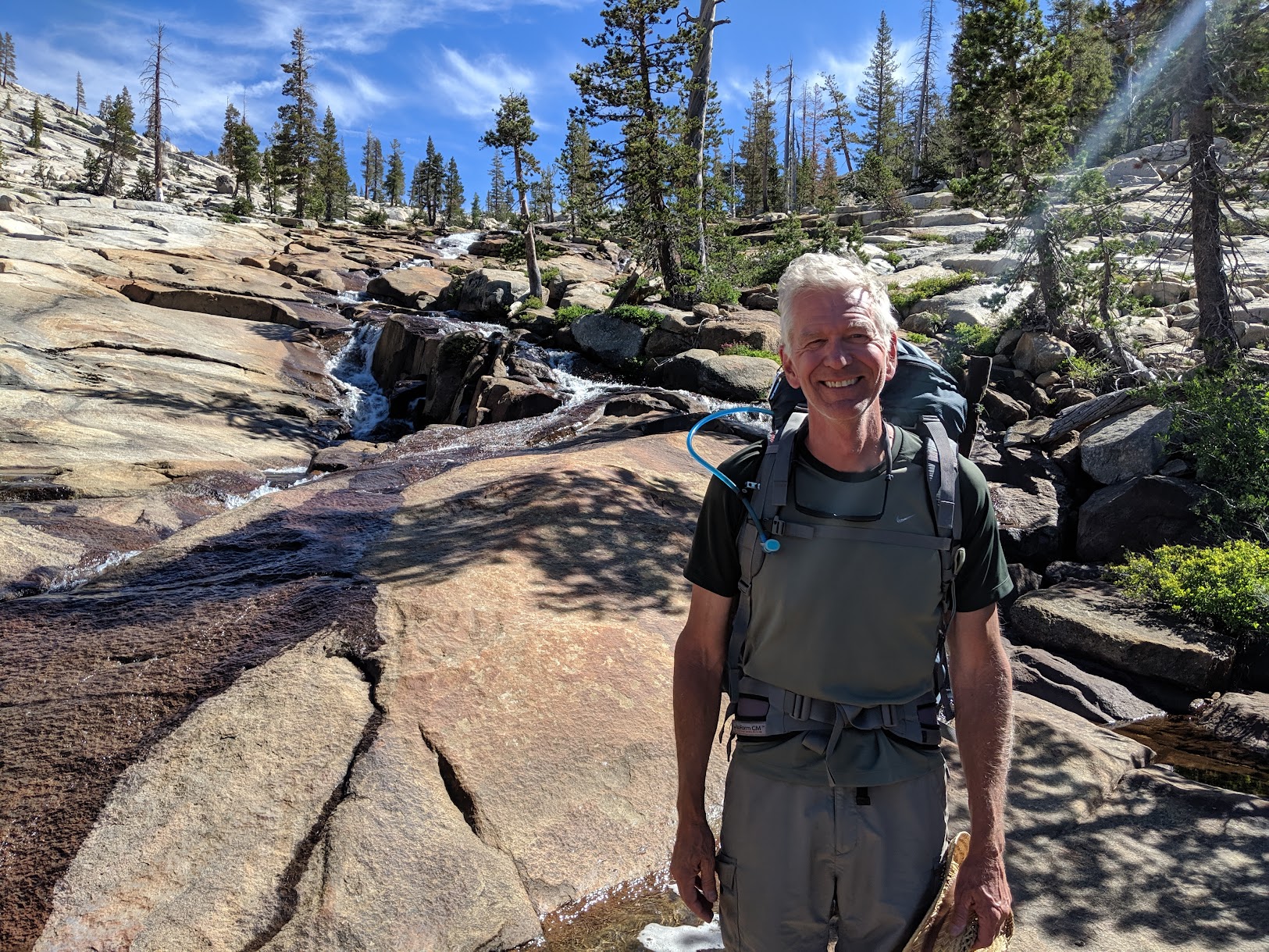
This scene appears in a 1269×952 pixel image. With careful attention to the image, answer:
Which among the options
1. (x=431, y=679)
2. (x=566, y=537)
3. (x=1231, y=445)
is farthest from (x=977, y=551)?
(x=1231, y=445)

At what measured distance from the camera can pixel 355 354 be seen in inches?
797

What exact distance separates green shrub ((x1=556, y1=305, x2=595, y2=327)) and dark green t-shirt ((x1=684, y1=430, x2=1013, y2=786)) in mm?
18659

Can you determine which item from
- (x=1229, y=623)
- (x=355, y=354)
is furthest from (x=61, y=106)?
(x=1229, y=623)

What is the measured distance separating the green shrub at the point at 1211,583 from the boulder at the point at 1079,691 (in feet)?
3.92

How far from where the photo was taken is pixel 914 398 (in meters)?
2.47

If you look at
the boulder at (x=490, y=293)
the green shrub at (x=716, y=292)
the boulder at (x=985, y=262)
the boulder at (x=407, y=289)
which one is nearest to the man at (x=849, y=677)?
the green shrub at (x=716, y=292)

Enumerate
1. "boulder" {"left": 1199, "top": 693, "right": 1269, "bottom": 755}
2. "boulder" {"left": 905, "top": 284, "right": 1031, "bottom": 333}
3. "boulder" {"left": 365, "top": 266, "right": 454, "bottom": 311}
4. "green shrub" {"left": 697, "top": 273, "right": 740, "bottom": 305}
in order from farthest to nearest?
"boulder" {"left": 365, "top": 266, "right": 454, "bottom": 311} → "green shrub" {"left": 697, "top": 273, "right": 740, "bottom": 305} → "boulder" {"left": 905, "top": 284, "right": 1031, "bottom": 333} → "boulder" {"left": 1199, "top": 693, "right": 1269, "bottom": 755}

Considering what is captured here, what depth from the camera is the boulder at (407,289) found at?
27.9m

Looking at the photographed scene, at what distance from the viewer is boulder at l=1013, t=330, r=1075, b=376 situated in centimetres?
1328

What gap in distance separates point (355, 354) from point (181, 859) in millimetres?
18455

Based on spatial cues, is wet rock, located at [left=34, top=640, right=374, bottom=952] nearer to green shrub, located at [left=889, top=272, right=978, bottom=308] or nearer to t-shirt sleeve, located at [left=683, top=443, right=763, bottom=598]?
t-shirt sleeve, located at [left=683, top=443, right=763, bottom=598]

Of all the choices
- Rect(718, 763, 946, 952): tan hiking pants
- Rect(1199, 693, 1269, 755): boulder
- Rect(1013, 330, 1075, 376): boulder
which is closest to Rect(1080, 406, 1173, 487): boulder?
Rect(1013, 330, 1075, 376): boulder

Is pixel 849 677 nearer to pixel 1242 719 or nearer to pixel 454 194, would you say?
pixel 1242 719

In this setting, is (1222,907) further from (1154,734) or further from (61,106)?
(61,106)
